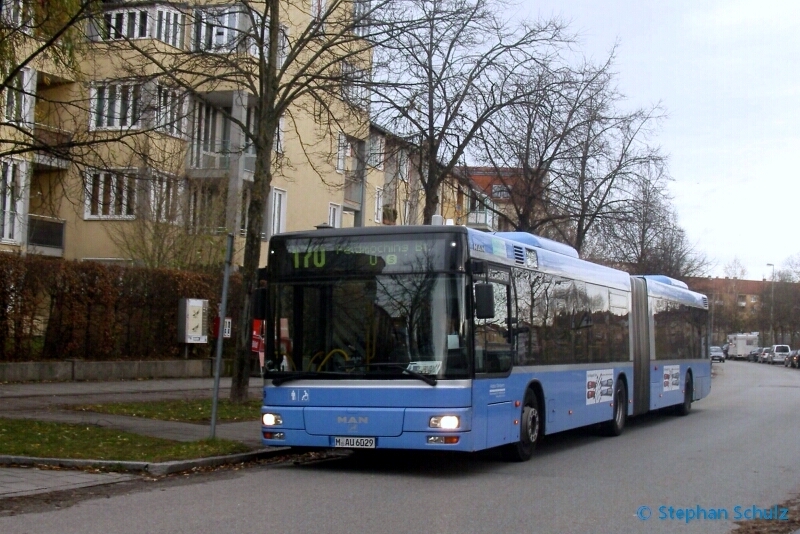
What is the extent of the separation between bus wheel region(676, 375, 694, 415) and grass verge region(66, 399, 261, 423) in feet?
32.6

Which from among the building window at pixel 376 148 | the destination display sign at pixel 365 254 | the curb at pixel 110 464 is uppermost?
the building window at pixel 376 148

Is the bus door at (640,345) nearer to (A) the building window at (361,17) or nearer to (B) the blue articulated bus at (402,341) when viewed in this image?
(B) the blue articulated bus at (402,341)

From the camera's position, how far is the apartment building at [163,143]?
14164 mm

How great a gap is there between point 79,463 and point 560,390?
6794mm

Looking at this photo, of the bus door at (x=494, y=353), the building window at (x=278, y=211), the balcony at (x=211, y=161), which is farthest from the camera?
the building window at (x=278, y=211)

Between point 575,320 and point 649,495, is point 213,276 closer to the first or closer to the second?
point 575,320

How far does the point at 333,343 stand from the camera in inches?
460

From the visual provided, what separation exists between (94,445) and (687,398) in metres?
15.0

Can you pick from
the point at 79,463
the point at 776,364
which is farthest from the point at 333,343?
the point at 776,364

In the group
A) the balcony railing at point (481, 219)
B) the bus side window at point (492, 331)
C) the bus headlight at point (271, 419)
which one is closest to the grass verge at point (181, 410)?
the bus headlight at point (271, 419)

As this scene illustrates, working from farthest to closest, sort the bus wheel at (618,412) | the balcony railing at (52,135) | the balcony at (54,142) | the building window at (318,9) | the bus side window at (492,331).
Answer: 1. the building window at (318,9)
2. the bus wheel at (618,412)
3. the balcony railing at (52,135)
4. the balcony at (54,142)
5. the bus side window at (492,331)

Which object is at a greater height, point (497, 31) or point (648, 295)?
point (497, 31)

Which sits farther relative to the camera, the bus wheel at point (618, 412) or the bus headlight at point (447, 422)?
the bus wheel at point (618, 412)

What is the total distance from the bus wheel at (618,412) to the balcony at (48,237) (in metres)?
22.4
